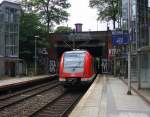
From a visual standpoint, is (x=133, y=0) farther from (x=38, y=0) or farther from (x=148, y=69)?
(x=38, y=0)

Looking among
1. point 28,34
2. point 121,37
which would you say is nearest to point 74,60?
point 121,37

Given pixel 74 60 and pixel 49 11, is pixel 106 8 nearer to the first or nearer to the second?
pixel 49 11

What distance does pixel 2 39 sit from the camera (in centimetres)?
5300

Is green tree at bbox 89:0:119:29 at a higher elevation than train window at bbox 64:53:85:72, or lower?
higher

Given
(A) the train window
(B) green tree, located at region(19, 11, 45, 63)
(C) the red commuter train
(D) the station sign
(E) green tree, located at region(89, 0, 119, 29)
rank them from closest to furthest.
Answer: (D) the station sign
(C) the red commuter train
(A) the train window
(B) green tree, located at region(19, 11, 45, 63)
(E) green tree, located at region(89, 0, 119, 29)

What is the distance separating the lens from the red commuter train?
28859mm

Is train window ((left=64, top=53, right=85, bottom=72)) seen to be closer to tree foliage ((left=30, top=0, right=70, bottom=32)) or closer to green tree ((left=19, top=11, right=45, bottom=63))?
green tree ((left=19, top=11, right=45, bottom=63))

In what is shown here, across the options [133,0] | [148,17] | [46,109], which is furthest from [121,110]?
[133,0]

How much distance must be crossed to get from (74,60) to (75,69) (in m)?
0.88

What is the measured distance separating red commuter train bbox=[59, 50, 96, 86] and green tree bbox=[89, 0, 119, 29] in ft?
109

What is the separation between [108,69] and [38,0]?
1579 centimetres

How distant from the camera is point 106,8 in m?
65.9

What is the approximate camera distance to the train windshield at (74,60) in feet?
97.1

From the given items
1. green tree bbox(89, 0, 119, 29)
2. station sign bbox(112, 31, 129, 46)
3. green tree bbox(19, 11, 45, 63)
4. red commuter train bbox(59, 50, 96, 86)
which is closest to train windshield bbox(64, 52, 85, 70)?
red commuter train bbox(59, 50, 96, 86)
